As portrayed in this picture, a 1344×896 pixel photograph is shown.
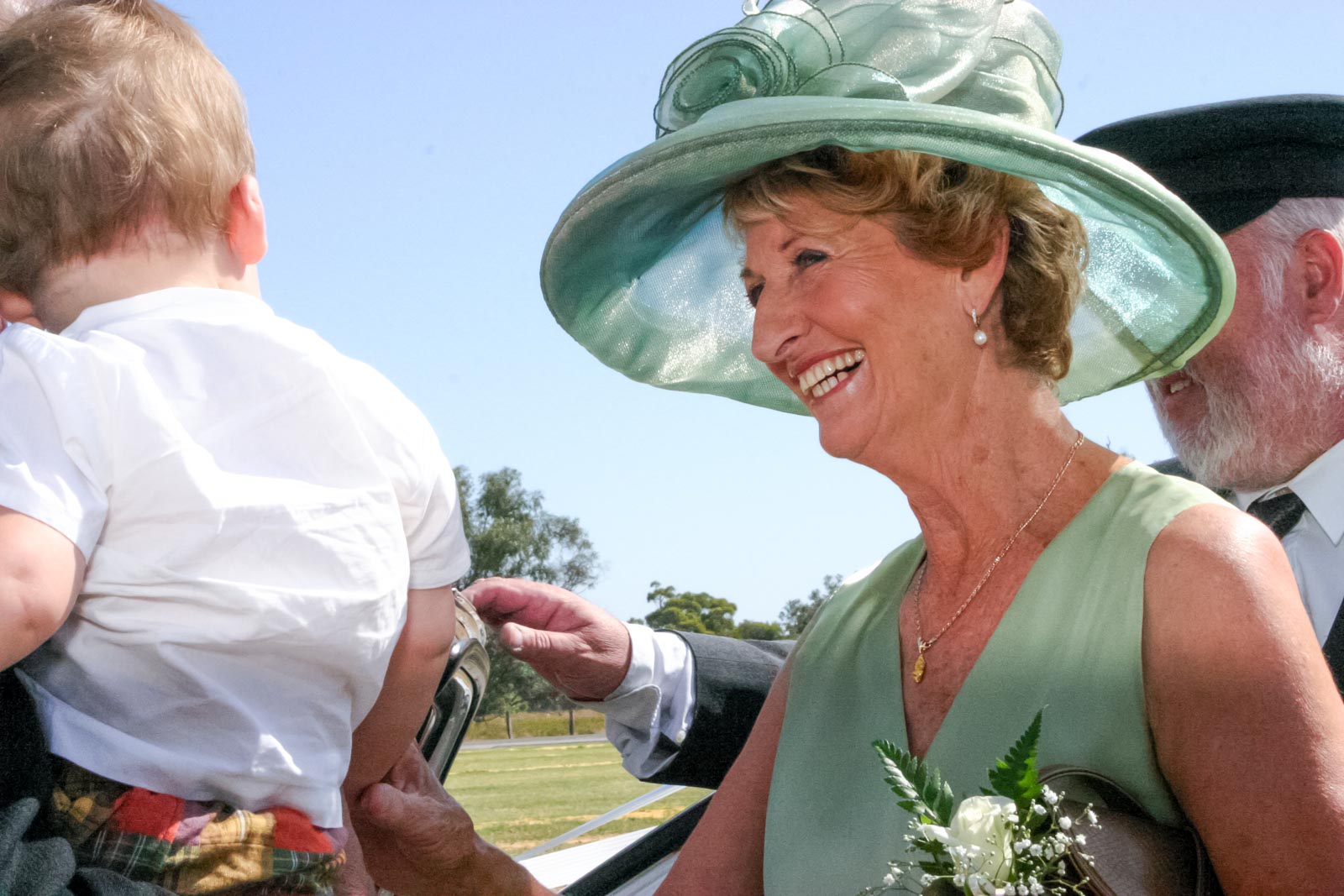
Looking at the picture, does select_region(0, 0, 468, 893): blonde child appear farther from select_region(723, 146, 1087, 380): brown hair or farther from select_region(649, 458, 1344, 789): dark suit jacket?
select_region(649, 458, 1344, 789): dark suit jacket

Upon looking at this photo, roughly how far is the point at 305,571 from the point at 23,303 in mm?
611

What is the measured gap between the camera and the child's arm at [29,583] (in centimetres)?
146

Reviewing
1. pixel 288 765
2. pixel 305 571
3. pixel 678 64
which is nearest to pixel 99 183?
pixel 305 571

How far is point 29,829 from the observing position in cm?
146

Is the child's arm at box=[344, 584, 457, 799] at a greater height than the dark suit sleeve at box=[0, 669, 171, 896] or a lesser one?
lesser

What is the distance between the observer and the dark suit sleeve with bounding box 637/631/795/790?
3.56 metres

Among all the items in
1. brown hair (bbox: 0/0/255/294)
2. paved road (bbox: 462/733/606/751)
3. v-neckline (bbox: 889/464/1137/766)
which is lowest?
paved road (bbox: 462/733/606/751)

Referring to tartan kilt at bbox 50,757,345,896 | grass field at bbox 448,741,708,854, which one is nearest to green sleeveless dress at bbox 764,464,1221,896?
tartan kilt at bbox 50,757,345,896

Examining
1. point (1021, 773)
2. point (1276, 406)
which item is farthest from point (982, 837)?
point (1276, 406)

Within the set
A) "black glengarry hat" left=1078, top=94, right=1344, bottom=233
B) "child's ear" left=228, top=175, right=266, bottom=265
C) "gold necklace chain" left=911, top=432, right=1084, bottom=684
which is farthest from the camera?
"black glengarry hat" left=1078, top=94, right=1344, bottom=233

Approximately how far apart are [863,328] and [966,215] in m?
0.32

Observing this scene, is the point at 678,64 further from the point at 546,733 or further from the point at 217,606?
the point at 546,733

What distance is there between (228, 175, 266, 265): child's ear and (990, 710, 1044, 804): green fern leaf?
1.34 m

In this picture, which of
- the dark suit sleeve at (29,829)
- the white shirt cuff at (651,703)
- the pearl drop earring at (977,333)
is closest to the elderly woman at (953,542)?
the pearl drop earring at (977,333)
